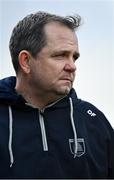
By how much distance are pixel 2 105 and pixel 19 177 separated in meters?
0.28

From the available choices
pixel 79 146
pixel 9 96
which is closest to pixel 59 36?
pixel 9 96

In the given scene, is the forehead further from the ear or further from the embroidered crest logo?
the embroidered crest logo

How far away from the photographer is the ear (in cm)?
145

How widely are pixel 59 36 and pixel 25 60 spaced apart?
17 cm

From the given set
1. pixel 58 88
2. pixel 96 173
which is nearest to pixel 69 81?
pixel 58 88

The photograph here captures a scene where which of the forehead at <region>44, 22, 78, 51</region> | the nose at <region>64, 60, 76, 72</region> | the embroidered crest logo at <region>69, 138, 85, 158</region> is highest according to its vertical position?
the forehead at <region>44, 22, 78, 51</region>

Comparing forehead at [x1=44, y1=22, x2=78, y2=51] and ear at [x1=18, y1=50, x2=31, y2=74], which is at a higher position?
forehead at [x1=44, y1=22, x2=78, y2=51]

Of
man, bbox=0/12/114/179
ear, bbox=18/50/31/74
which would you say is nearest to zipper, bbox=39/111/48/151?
man, bbox=0/12/114/179

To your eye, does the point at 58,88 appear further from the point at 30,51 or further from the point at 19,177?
the point at 19,177

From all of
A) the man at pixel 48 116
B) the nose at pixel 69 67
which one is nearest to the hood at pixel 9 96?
the man at pixel 48 116

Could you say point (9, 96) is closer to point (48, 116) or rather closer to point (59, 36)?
point (48, 116)

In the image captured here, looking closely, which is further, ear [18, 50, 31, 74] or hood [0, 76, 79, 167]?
ear [18, 50, 31, 74]

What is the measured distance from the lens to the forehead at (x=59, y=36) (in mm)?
1384

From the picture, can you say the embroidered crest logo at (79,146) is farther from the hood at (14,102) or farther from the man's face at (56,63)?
the man's face at (56,63)
